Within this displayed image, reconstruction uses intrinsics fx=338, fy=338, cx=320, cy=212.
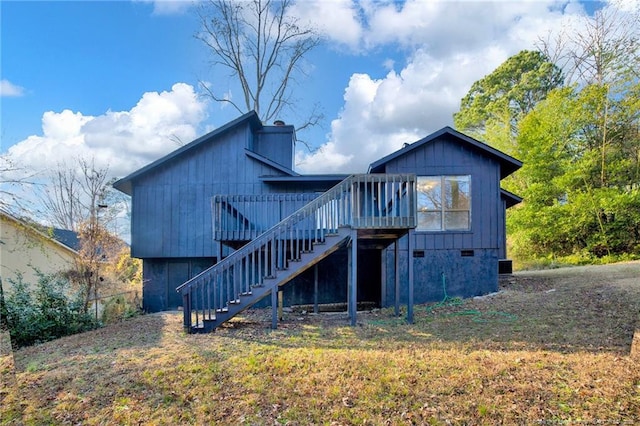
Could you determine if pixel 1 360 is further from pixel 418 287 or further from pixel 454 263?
pixel 454 263

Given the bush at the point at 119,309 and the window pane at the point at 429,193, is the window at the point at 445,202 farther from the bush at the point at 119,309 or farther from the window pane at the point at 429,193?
the bush at the point at 119,309

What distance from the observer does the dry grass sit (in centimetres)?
362

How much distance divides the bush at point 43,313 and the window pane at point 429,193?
9095 millimetres

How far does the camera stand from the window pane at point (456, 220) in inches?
375

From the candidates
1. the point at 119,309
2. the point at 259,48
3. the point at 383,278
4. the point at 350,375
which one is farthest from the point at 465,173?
the point at 259,48

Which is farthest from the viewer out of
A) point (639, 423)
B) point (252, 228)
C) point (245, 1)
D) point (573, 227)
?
point (245, 1)

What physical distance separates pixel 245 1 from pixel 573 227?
1878 centimetres

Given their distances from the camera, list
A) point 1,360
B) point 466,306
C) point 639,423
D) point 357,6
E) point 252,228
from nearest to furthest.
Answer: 1. point 639,423
2. point 1,360
3. point 466,306
4. point 252,228
5. point 357,6

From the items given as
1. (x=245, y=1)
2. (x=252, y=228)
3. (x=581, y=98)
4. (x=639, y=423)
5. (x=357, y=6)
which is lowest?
(x=639, y=423)

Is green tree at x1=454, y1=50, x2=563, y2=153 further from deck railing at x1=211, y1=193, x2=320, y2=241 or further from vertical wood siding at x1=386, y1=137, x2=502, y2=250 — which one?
deck railing at x1=211, y1=193, x2=320, y2=241

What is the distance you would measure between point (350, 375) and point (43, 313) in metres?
7.21

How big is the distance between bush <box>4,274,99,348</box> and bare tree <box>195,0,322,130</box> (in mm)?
12667

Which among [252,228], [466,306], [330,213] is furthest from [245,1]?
[466,306]

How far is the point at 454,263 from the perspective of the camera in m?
9.49
